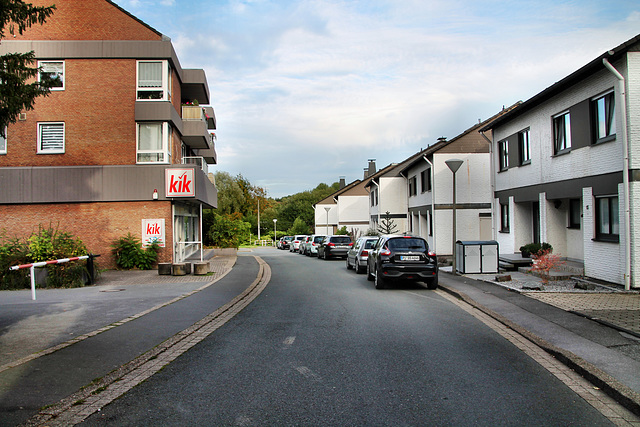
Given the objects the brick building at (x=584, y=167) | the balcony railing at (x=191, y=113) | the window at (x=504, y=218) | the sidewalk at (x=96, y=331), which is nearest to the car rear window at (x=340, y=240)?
the balcony railing at (x=191, y=113)

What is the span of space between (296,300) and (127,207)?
11.8m

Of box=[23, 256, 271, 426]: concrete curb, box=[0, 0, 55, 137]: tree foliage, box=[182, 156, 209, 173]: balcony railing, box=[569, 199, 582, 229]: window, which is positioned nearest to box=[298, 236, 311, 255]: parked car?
box=[182, 156, 209, 173]: balcony railing

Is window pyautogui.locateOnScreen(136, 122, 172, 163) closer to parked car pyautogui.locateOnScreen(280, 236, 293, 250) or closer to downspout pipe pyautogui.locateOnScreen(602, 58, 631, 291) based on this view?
downspout pipe pyautogui.locateOnScreen(602, 58, 631, 291)

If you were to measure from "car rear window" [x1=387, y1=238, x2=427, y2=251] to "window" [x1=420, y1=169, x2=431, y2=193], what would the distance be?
52.9ft

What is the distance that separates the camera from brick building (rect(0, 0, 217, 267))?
20469 mm

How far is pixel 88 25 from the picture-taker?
69.8ft

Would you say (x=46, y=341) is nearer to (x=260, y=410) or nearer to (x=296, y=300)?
(x=260, y=410)

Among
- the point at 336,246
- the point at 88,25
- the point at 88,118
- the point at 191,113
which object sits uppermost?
the point at 88,25

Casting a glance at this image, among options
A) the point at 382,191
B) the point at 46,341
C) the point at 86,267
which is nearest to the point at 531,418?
A: the point at 46,341

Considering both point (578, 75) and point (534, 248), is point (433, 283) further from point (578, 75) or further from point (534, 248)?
point (578, 75)

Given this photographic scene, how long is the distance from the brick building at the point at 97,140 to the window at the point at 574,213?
14247 millimetres

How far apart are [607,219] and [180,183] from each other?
1547 centimetres

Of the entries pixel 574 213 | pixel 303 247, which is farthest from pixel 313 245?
pixel 574 213

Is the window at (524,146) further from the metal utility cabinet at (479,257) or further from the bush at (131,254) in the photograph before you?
the bush at (131,254)
